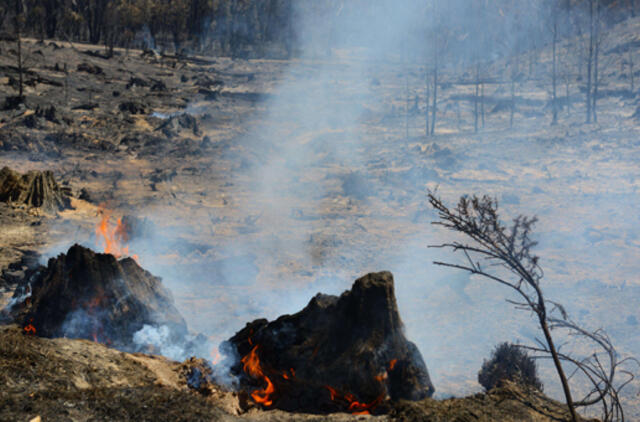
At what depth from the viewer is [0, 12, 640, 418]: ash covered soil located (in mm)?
11625

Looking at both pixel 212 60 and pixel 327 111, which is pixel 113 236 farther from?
pixel 212 60

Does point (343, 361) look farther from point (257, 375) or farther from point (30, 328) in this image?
point (30, 328)

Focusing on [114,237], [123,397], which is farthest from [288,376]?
[114,237]

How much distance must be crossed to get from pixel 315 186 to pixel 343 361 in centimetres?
1503

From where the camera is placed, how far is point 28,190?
13.8 m

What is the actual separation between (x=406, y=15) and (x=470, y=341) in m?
57.1

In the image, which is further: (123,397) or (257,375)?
(257,375)

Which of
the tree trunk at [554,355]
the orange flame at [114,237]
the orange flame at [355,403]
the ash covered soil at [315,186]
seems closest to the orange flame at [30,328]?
the ash covered soil at [315,186]

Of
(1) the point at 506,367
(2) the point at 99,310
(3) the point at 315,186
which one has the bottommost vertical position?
(1) the point at 506,367

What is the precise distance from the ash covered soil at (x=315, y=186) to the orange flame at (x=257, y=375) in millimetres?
1108

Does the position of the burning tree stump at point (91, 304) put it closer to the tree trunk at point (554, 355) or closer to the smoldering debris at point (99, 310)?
the smoldering debris at point (99, 310)

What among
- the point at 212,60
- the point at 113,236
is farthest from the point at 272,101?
the point at 113,236

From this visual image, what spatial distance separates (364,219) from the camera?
690 inches

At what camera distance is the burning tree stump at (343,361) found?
5754 millimetres
